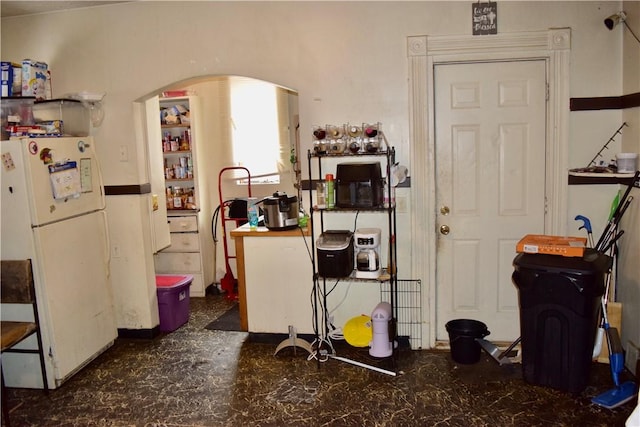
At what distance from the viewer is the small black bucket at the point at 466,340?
352cm

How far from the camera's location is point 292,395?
10.6ft

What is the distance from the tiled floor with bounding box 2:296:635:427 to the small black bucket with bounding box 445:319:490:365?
0.07 m

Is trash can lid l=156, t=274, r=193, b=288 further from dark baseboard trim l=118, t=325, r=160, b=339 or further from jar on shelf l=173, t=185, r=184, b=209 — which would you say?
jar on shelf l=173, t=185, r=184, b=209

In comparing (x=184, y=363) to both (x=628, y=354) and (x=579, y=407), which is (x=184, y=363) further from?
(x=628, y=354)

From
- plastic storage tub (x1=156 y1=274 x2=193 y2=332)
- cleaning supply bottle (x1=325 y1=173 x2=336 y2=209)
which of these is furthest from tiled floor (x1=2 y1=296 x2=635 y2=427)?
cleaning supply bottle (x1=325 y1=173 x2=336 y2=209)

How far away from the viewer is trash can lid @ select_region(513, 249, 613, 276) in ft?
9.64

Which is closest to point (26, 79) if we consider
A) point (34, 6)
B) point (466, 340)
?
point (34, 6)

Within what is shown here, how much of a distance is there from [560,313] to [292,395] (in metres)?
1.65

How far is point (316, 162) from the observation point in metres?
3.91

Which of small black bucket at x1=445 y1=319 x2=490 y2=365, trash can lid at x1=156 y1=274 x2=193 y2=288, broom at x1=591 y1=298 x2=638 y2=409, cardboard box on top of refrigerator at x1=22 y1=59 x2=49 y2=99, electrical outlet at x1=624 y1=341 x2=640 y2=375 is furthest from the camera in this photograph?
trash can lid at x1=156 y1=274 x2=193 y2=288

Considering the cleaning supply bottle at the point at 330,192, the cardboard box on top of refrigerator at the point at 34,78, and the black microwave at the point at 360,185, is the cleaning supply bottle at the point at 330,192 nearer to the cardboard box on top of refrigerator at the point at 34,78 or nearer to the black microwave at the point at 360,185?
the black microwave at the point at 360,185

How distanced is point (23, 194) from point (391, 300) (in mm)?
2439

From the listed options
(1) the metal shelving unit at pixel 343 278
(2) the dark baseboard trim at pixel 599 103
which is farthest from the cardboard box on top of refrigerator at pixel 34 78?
(2) the dark baseboard trim at pixel 599 103

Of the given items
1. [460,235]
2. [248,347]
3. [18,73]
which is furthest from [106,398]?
[460,235]
